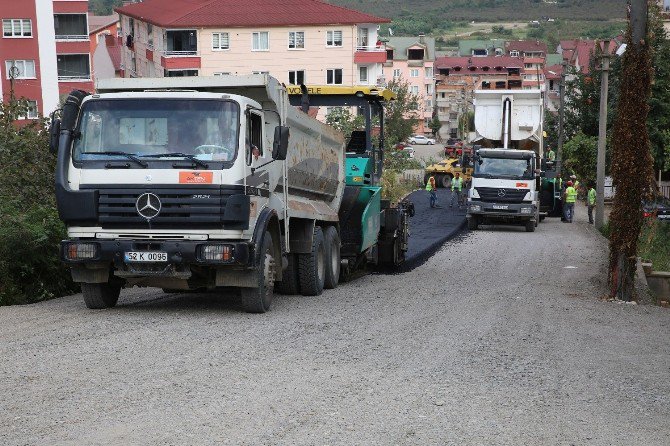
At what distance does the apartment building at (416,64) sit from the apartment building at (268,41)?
65230 millimetres

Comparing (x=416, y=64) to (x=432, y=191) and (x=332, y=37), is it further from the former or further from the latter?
(x=432, y=191)

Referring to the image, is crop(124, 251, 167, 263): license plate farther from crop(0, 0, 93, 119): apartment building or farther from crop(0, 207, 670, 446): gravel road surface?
crop(0, 0, 93, 119): apartment building

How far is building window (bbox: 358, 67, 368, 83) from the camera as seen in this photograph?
72344 millimetres

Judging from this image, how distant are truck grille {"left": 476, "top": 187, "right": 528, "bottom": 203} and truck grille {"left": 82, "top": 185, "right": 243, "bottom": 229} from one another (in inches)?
894

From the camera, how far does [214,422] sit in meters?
7.36

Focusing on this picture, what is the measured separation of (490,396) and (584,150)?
47.8 m

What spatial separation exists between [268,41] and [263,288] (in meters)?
58.8

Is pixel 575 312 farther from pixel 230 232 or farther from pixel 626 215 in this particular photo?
pixel 230 232

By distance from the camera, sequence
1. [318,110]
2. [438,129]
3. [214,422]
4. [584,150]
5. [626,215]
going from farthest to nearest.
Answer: [438,129] → [584,150] → [318,110] → [626,215] → [214,422]

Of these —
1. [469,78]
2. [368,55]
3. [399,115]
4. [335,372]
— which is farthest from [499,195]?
[469,78]

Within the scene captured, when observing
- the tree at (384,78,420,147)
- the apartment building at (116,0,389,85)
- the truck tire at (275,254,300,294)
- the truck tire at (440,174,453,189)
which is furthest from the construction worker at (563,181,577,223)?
the tree at (384,78,420,147)

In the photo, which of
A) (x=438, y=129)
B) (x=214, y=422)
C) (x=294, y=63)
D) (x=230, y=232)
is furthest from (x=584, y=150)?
(x=438, y=129)

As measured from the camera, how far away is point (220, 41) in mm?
68562

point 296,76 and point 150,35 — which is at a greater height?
point 150,35
